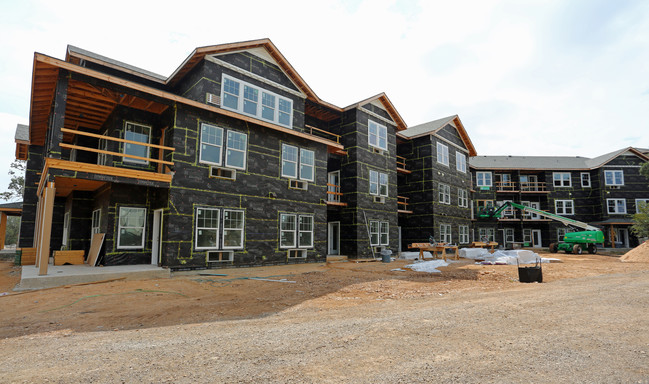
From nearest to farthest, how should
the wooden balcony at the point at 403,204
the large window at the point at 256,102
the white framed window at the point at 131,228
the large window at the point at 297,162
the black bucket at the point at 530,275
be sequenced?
the black bucket at the point at 530,275 < the white framed window at the point at 131,228 < the large window at the point at 256,102 < the large window at the point at 297,162 < the wooden balcony at the point at 403,204

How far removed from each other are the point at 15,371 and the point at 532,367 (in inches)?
243

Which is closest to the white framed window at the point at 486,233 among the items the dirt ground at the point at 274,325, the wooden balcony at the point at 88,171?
the dirt ground at the point at 274,325

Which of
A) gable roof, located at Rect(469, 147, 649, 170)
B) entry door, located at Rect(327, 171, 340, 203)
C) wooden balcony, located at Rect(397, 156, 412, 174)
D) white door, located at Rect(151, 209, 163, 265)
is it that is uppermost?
gable roof, located at Rect(469, 147, 649, 170)

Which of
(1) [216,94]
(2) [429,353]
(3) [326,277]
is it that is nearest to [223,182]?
(1) [216,94]

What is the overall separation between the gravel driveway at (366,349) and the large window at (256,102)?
1180 cm

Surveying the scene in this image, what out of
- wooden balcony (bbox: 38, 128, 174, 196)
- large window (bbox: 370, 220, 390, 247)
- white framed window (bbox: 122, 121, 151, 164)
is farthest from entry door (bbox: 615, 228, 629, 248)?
white framed window (bbox: 122, 121, 151, 164)

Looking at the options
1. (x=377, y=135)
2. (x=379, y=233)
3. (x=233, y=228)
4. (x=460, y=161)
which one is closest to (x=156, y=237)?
(x=233, y=228)

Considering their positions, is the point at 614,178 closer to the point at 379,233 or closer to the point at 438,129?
the point at 438,129

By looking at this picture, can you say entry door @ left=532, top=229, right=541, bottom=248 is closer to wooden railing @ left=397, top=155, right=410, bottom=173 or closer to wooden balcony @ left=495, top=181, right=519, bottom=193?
wooden balcony @ left=495, top=181, right=519, bottom=193

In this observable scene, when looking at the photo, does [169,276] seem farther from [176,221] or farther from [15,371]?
[15,371]

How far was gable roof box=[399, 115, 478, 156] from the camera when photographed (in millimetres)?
28877

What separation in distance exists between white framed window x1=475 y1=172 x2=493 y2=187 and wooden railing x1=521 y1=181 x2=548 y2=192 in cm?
452

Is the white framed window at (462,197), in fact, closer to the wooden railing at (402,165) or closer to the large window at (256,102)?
the wooden railing at (402,165)

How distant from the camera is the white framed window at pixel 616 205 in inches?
1510
